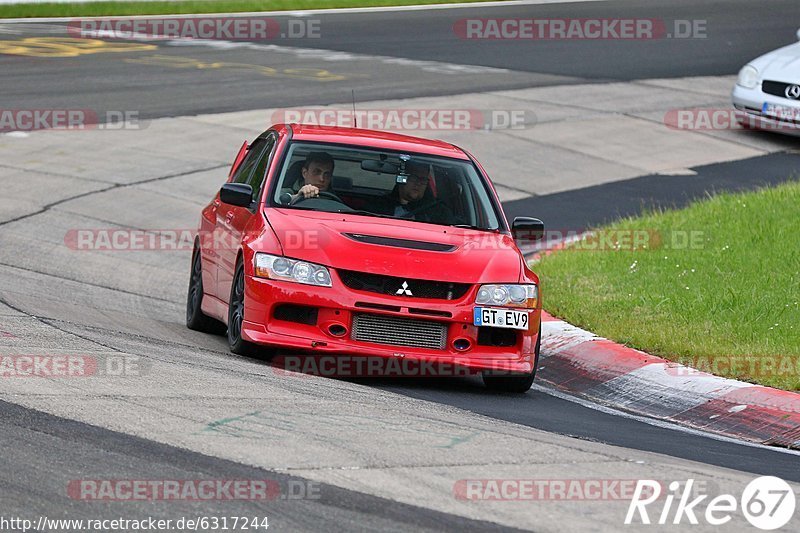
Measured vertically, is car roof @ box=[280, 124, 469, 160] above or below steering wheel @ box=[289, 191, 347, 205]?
above

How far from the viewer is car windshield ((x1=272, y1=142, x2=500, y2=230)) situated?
31.9ft

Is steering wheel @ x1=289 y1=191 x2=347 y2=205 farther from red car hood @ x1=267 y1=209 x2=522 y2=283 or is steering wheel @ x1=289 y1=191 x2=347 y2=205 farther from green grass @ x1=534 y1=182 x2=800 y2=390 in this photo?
green grass @ x1=534 y1=182 x2=800 y2=390

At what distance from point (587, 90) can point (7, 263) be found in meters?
12.8

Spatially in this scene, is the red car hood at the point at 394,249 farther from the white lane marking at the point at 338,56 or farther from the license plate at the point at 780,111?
the white lane marking at the point at 338,56

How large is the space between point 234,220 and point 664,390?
309 centimetres

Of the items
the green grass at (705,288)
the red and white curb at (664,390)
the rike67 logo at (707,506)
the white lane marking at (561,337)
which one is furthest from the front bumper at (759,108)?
the rike67 logo at (707,506)

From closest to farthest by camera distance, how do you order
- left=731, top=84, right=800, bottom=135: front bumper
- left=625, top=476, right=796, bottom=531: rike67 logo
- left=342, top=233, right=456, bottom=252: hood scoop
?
left=625, top=476, right=796, bottom=531: rike67 logo, left=342, top=233, right=456, bottom=252: hood scoop, left=731, top=84, right=800, bottom=135: front bumper

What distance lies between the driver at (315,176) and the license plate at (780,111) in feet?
36.8

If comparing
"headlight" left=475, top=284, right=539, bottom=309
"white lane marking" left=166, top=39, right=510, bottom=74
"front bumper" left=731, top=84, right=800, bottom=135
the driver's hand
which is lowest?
"white lane marking" left=166, top=39, right=510, bottom=74

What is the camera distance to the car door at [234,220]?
963 cm

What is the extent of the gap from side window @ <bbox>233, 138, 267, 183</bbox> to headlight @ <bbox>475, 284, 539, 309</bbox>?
2.51m

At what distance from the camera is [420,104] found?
20.9 metres

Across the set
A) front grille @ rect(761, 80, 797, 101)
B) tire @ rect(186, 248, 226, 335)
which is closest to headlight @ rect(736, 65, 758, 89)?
front grille @ rect(761, 80, 797, 101)

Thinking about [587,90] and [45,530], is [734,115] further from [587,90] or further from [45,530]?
[45,530]
